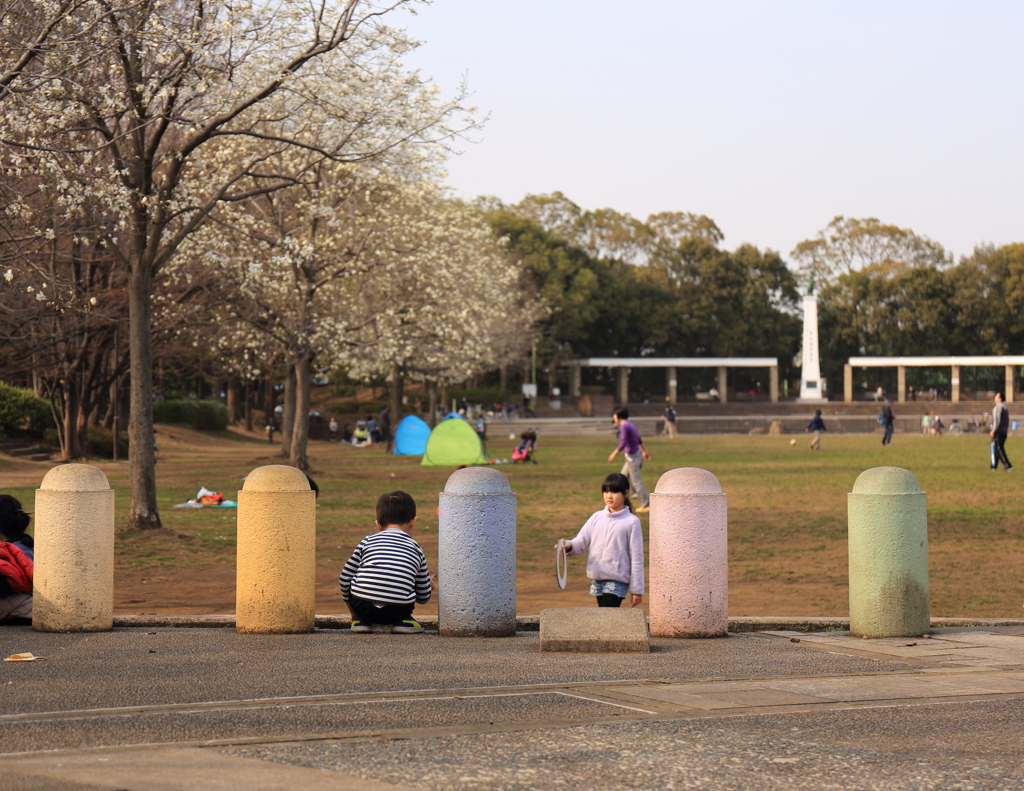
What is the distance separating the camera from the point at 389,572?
841 cm

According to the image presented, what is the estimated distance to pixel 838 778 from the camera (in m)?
4.74

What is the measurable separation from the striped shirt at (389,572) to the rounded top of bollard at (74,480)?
5.94 feet

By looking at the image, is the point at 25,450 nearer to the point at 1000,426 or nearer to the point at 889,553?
the point at 1000,426

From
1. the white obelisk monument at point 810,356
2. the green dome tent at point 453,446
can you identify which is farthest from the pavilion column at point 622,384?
the green dome tent at point 453,446

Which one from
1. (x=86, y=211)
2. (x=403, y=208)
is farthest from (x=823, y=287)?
(x=86, y=211)

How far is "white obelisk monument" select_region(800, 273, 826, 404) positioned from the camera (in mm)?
79375

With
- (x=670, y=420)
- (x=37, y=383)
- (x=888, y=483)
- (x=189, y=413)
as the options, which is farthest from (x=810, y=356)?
(x=888, y=483)

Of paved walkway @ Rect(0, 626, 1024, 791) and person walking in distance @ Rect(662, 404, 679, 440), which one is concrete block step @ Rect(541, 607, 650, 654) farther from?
person walking in distance @ Rect(662, 404, 679, 440)

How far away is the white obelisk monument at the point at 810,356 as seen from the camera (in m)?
79.4

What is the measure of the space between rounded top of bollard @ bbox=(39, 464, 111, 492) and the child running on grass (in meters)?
3.32

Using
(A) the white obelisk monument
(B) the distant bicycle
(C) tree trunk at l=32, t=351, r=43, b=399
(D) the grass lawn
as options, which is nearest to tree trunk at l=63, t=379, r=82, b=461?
(C) tree trunk at l=32, t=351, r=43, b=399

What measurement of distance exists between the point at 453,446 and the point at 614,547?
26031 millimetres

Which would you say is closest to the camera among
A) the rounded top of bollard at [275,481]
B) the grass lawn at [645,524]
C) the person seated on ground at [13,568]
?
the rounded top of bollard at [275,481]

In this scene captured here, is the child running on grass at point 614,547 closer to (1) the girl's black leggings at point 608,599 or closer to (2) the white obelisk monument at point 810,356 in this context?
(1) the girl's black leggings at point 608,599
